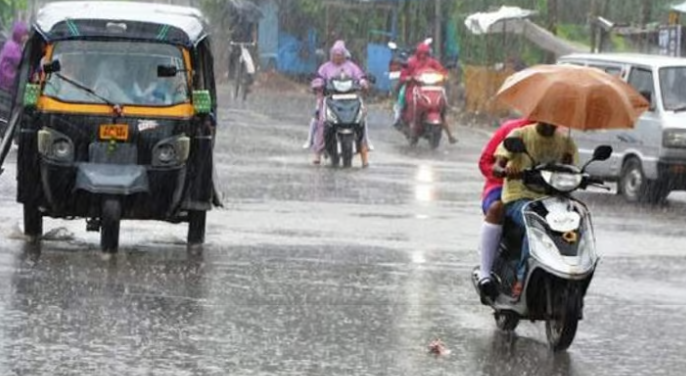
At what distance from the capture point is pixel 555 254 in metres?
10.5

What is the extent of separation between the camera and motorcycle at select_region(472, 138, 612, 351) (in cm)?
1037

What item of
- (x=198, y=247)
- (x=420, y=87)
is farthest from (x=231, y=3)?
(x=198, y=247)

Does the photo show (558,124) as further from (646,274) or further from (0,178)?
(0,178)

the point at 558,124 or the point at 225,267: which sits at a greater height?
the point at 558,124

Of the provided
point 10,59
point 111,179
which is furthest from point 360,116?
point 111,179

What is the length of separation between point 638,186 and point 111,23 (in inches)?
363

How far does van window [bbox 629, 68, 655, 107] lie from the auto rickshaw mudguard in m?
9.46

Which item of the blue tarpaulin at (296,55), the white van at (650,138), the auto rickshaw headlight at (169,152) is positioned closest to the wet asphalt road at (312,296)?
the auto rickshaw headlight at (169,152)

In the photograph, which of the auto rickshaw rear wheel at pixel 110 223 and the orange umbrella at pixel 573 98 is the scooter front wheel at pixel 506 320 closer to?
the orange umbrella at pixel 573 98

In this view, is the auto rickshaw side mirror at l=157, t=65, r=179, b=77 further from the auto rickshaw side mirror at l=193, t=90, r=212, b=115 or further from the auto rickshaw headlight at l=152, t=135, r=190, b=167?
the auto rickshaw headlight at l=152, t=135, r=190, b=167

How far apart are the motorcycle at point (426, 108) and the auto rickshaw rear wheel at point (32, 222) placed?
1625 centimetres

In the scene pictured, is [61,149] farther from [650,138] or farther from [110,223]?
[650,138]

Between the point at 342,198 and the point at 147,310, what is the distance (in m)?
9.20

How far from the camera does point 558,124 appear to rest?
10836 mm
